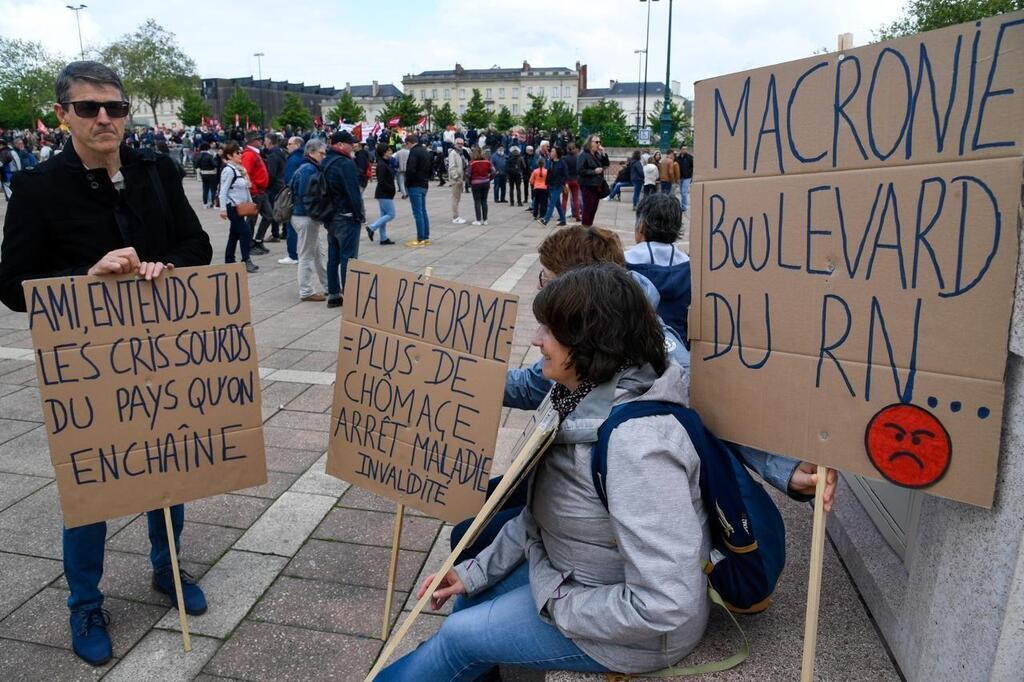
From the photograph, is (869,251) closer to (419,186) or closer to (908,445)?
(908,445)

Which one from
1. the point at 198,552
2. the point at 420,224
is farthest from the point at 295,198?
the point at 198,552

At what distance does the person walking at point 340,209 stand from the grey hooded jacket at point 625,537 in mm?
6233

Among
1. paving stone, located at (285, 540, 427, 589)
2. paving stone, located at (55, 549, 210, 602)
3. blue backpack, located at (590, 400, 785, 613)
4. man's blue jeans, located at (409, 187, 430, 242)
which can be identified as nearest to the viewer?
blue backpack, located at (590, 400, 785, 613)

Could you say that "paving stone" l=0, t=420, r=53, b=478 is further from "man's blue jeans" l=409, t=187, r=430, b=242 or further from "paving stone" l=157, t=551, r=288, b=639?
"man's blue jeans" l=409, t=187, r=430, b=242

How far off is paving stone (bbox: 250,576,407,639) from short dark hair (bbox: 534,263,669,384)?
1.52 metres

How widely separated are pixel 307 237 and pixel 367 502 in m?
5.03

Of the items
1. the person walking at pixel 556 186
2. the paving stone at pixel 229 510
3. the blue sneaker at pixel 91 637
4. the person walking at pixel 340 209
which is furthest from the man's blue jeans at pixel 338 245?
the person walking at pixel 556 186

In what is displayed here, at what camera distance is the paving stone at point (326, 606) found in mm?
2758

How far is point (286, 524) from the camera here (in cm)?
344

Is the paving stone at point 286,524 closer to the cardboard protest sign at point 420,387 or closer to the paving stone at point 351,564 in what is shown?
the paving stone at point 351,564

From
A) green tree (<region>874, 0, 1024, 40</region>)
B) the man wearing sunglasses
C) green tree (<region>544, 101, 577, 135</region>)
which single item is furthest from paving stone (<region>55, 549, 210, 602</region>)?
green tree (<region>544, 101, 577, 135</region>)

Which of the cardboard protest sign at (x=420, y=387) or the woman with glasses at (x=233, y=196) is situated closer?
the cardboard protest sign at (x=420, y=387)

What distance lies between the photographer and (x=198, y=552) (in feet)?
10.5

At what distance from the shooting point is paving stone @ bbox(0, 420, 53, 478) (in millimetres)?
3969
